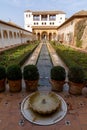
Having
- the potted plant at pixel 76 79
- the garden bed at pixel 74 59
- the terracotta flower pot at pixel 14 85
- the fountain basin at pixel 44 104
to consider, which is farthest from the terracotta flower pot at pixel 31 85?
the garden bed at pixel 74 59

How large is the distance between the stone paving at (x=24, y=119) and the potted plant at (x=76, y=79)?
20 cm

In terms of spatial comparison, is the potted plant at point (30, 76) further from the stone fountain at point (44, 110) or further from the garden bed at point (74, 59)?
the garden bed at point (74, 59)

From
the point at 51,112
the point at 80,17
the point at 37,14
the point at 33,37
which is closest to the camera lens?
the point at 51,112

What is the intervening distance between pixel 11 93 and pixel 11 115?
1231 millimetres

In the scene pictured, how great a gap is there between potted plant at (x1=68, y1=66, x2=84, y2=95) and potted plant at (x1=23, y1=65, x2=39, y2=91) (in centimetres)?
117

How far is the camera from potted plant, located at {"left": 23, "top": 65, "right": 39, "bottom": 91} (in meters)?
4.48

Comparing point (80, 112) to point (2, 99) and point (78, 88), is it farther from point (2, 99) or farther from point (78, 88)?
point (2, 99)

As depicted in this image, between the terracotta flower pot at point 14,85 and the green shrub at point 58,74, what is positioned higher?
the green shrub at point 58,74

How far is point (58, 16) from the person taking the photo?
59.2 meters

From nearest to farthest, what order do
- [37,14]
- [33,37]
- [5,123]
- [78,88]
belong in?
[5,123] → [78,88] → [33,37] → [37,14]

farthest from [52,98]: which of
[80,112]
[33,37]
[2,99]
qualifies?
[33,37]

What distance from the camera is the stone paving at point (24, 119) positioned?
2986 millimetres

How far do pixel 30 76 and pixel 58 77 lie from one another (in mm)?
922

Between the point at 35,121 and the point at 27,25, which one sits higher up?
the point at 27,25
